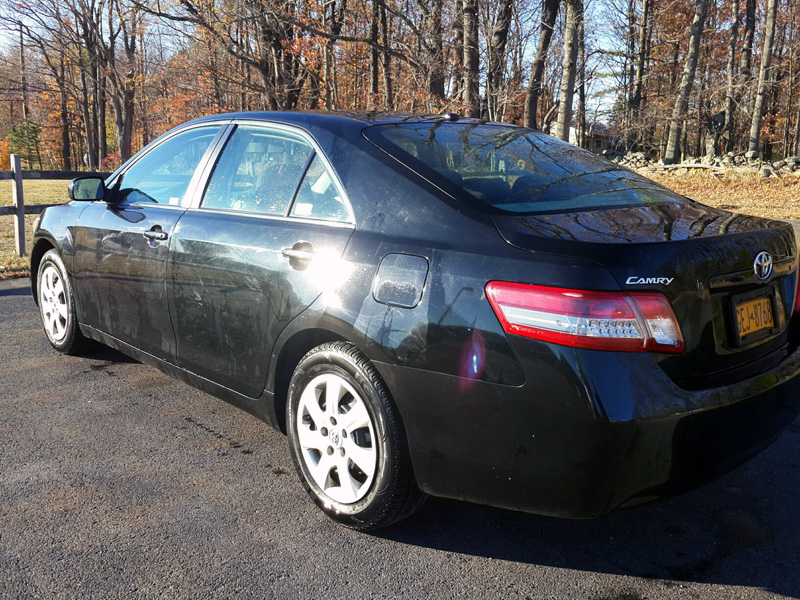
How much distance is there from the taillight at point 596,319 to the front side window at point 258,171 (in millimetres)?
1329

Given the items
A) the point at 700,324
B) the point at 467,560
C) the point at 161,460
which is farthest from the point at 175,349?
the point at 700,324

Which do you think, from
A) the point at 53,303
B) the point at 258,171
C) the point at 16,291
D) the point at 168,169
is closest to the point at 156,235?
the point at 168,169

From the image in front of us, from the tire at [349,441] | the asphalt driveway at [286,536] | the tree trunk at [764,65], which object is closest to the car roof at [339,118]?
the tire at [349,441]

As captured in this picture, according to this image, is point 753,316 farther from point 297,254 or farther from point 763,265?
point 297,254

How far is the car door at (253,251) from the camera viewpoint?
283cm

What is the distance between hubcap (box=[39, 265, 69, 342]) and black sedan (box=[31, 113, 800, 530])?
1404 millimetres

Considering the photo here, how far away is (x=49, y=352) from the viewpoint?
5.00 m

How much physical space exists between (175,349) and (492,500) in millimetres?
1913

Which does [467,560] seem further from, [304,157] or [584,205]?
[304,157]

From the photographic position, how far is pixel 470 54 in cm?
1362

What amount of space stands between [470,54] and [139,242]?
36.7 feet

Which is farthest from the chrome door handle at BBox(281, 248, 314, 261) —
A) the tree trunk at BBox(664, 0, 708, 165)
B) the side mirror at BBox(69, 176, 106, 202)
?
the tree trunk at BBox(664, 0, 708, 165)

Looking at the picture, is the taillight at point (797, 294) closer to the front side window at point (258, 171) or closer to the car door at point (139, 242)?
the front side window at point (258, 171)

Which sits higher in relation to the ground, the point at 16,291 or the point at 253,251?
the point at 253,251
